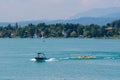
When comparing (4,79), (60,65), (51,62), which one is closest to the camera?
(4,79)

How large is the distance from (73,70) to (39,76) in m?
6.95

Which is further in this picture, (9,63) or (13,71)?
(9,63)

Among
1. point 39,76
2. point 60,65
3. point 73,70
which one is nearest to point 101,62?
point 60,65

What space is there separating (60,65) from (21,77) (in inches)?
596

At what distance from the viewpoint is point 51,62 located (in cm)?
7756

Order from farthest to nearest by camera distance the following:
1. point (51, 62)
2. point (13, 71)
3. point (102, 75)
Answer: point (51, 62)
point (13, 71)
point (102, 75)

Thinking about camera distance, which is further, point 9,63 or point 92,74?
point 9,63

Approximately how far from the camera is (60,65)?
72.1m

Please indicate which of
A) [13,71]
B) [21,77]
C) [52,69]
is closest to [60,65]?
[52,69]

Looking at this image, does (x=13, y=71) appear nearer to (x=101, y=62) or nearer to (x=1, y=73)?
(x=1, y=73)

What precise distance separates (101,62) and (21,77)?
21.5m

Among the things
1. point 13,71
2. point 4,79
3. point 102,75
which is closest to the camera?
point 4,79

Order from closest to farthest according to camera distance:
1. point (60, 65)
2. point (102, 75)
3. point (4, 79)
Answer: point (4, 79) < point (102, 75) < point (60, 65)

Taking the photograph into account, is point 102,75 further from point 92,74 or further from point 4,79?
point 4,79
